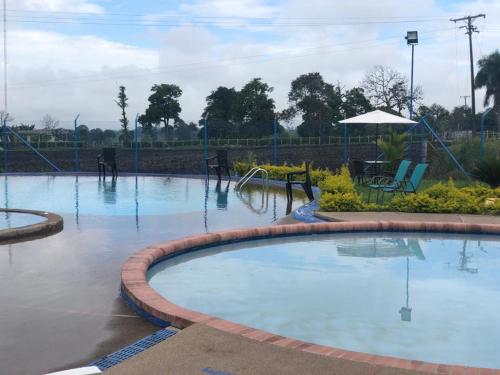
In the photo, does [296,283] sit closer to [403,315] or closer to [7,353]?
[403,315]

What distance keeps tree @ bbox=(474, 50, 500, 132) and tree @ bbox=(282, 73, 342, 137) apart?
1519 cm

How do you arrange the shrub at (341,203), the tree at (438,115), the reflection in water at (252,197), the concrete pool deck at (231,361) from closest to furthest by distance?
the concrete pool deck at (231,361) → the shrub at (341,203) → the reflection in water at (252,197) → the tree at (438,115)

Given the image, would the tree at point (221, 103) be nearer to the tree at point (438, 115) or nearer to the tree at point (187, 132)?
the tree at point (187, 132)

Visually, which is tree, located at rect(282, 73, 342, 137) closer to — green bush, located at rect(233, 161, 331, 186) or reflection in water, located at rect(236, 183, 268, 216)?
green bush, located at rect(233, 161, 331, 186)

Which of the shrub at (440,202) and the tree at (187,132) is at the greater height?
the tree at (187,132)

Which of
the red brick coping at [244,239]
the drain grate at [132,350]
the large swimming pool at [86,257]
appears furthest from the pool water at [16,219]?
the drain grate at [132,350]

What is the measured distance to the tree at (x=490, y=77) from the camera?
171 ft

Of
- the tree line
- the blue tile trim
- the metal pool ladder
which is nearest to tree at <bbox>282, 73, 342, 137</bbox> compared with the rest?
the tree line

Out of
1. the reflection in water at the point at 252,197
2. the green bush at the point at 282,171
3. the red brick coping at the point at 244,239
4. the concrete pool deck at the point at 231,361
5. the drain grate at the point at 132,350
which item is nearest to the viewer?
the concrete pool deck at the point at 231,361

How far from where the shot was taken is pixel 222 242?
7.09 m

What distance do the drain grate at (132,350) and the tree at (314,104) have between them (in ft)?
131

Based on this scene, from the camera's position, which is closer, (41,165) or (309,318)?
(309,318)

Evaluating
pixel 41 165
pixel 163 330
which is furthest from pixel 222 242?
pixel 41 165

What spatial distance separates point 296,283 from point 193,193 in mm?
8316
